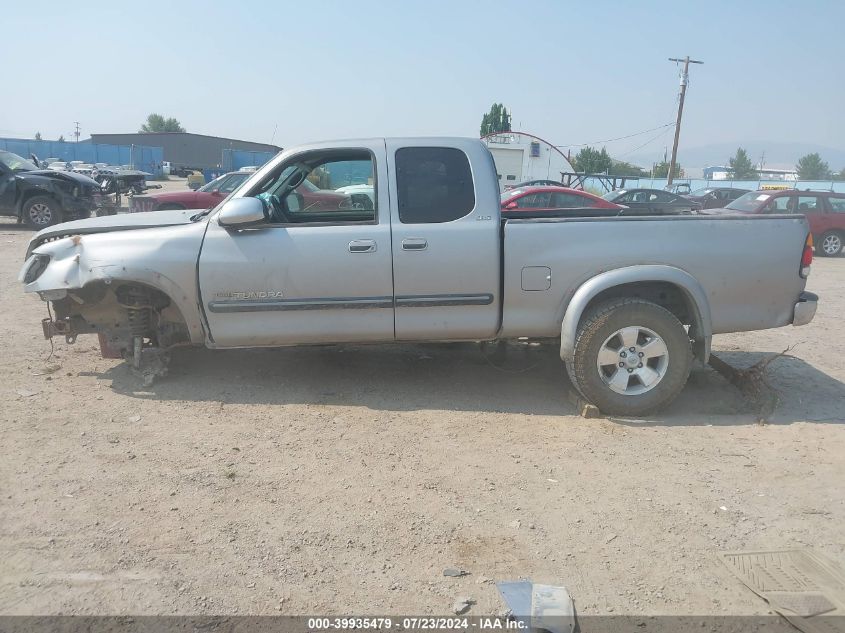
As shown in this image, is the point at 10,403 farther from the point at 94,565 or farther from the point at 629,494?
the point at 629,494

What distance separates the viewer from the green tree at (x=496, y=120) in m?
64.2

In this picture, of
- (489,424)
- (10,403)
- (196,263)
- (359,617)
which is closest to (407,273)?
(489,424)

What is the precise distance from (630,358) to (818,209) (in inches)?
596

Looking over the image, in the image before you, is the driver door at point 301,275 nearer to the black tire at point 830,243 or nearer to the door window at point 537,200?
the door window at point 537,200

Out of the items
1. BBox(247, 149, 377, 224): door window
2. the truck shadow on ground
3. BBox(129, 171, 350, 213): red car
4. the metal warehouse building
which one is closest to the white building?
BBox(129, 171, 350, 213): red car

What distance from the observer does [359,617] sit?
273 cm

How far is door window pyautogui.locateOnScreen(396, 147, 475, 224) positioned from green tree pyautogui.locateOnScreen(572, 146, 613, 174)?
63694 millimetres

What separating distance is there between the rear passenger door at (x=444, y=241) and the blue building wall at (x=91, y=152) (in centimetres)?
5325

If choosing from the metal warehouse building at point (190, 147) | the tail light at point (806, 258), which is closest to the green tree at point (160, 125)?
the metal warehouse building at point (190, 147)

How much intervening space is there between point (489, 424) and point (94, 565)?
8.41 ft

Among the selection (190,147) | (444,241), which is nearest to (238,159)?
(190,147)

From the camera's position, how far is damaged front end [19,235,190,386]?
486cm

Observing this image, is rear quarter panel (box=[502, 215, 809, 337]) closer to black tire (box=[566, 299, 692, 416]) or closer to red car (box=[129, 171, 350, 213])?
black tire (box=[566, 299, 692, 416])

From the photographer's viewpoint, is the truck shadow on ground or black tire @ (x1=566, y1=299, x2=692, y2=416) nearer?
black tire @ (x1=566, y1=299, x2=692, y2=416)
